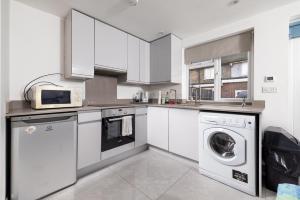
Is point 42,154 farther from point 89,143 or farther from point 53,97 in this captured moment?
point 53,97

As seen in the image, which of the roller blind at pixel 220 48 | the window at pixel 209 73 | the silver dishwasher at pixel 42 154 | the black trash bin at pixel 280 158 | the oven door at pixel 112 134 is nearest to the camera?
the silver dishwasher at pixel 42 154

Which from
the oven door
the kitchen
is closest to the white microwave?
the kitchen

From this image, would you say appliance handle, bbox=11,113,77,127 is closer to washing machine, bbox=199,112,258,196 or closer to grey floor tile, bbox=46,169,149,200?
grey floor tile, bbox=46,169,149,200

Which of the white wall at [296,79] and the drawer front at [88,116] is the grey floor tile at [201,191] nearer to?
the white wall at [296,79]

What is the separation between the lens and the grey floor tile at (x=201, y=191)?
58.2 inches

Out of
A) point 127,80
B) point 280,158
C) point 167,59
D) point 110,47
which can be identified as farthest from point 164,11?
point 280,158

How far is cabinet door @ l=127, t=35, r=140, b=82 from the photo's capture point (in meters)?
2.75

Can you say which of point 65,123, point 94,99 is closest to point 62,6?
point 94,99

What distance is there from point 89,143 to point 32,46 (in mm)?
1558

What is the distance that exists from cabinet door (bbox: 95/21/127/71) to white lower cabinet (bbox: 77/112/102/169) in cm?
92

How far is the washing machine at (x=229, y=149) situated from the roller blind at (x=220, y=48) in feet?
4.18

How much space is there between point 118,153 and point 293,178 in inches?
84.3

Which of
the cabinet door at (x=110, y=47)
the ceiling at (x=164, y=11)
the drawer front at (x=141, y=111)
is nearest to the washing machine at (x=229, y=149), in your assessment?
the drawer front at (x=141, y=111)

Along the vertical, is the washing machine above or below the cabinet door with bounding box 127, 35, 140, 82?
below
